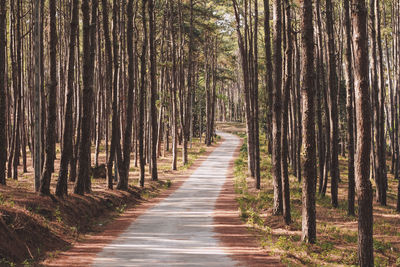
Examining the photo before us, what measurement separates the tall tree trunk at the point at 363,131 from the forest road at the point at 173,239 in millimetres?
2616

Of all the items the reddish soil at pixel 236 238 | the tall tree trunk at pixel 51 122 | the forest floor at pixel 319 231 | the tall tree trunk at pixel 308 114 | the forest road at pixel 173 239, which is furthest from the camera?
the tall tree trunk at pixel 51 122

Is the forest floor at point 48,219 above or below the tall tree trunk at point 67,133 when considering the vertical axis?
below

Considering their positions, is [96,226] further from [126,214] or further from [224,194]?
[224,194]

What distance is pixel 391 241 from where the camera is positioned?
12211mm

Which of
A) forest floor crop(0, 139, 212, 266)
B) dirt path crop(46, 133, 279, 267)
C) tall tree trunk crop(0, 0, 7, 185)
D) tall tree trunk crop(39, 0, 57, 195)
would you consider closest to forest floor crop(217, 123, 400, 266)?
dirt path crop(46, 133, 279, 267)

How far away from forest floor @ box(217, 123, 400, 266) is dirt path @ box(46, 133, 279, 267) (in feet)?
1.70

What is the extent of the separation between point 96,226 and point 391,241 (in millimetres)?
8872

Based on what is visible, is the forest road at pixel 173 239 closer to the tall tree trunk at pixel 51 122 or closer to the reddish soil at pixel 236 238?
the reddish soil at pixel 236 238

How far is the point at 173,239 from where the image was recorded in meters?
10.6

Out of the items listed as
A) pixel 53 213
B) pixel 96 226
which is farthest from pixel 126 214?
pixel 53 213

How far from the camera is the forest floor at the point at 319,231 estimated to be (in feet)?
31.0

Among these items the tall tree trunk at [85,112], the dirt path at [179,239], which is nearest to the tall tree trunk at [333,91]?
the dirt path at [179,239]

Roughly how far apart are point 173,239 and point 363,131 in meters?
5.46

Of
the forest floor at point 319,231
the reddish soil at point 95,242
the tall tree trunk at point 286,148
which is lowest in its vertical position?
the forest floor at point 319,231
